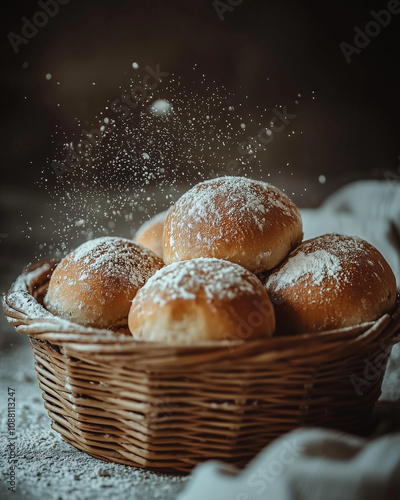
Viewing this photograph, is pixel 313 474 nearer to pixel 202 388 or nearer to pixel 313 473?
pixel 313 473

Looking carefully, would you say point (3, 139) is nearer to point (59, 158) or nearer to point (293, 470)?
point (59, 158)

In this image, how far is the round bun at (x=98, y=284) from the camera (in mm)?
992

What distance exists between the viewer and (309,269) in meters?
0.97

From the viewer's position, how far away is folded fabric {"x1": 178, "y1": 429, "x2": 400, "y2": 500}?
2.06ft

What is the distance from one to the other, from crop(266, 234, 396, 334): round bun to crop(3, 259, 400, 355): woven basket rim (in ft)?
0.19

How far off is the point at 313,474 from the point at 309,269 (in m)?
0.43

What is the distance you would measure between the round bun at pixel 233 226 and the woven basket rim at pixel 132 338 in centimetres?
26

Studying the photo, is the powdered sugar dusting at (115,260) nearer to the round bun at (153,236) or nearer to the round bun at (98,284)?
the round bun at (98,284)

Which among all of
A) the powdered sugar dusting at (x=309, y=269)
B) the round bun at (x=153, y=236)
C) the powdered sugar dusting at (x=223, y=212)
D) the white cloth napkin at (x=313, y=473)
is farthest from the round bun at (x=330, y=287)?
the round bun at (x=153, y=236)

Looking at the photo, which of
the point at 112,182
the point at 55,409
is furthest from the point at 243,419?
the point at 112,182

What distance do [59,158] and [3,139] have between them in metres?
0.74

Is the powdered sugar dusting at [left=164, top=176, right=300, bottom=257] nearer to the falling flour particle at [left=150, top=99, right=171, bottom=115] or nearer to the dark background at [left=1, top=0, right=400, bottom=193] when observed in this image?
the falling flour particle at [left=150, top=99, right=171, bottom=115]

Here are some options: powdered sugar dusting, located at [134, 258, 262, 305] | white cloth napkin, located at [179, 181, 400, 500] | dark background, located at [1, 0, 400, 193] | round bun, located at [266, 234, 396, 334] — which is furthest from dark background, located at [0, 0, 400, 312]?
white cloth napkin, located at [179, 181, 400, 500]

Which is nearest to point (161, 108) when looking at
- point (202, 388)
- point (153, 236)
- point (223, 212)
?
point (153, 236)
